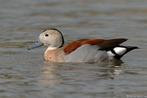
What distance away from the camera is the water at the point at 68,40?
12.7 metres

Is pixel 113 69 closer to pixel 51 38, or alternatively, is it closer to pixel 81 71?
pixel 81 71

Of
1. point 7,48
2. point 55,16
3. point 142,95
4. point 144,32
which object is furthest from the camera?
point 55,16

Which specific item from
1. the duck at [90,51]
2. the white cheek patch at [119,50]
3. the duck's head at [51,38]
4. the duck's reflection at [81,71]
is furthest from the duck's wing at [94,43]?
the duck's head at [51,38]

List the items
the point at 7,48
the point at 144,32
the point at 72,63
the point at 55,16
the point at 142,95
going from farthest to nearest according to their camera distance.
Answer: the point at 55,16
the point at 144,32
the point at 7,48
the point at 72,63
the point at 142,95

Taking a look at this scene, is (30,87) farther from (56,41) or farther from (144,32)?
(144,32)

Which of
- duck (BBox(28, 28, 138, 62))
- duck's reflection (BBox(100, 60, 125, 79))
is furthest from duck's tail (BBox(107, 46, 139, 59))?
duck's reflection (BBox(100, 60, 125, 79))

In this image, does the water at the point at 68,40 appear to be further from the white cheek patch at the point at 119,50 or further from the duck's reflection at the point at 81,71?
the white cheek patch at the point at 119,50

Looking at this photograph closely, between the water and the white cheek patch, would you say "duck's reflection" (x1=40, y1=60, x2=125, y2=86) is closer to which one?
the water

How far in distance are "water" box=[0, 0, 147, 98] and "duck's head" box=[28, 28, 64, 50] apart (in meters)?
0.36

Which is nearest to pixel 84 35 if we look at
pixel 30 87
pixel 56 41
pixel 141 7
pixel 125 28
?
pixel 125 28

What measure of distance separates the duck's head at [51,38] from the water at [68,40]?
0.36 meters

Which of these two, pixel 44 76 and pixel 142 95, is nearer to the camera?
pixel 142 95

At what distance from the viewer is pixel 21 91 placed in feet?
41.2

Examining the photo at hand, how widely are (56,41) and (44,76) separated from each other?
→ 106 inches
